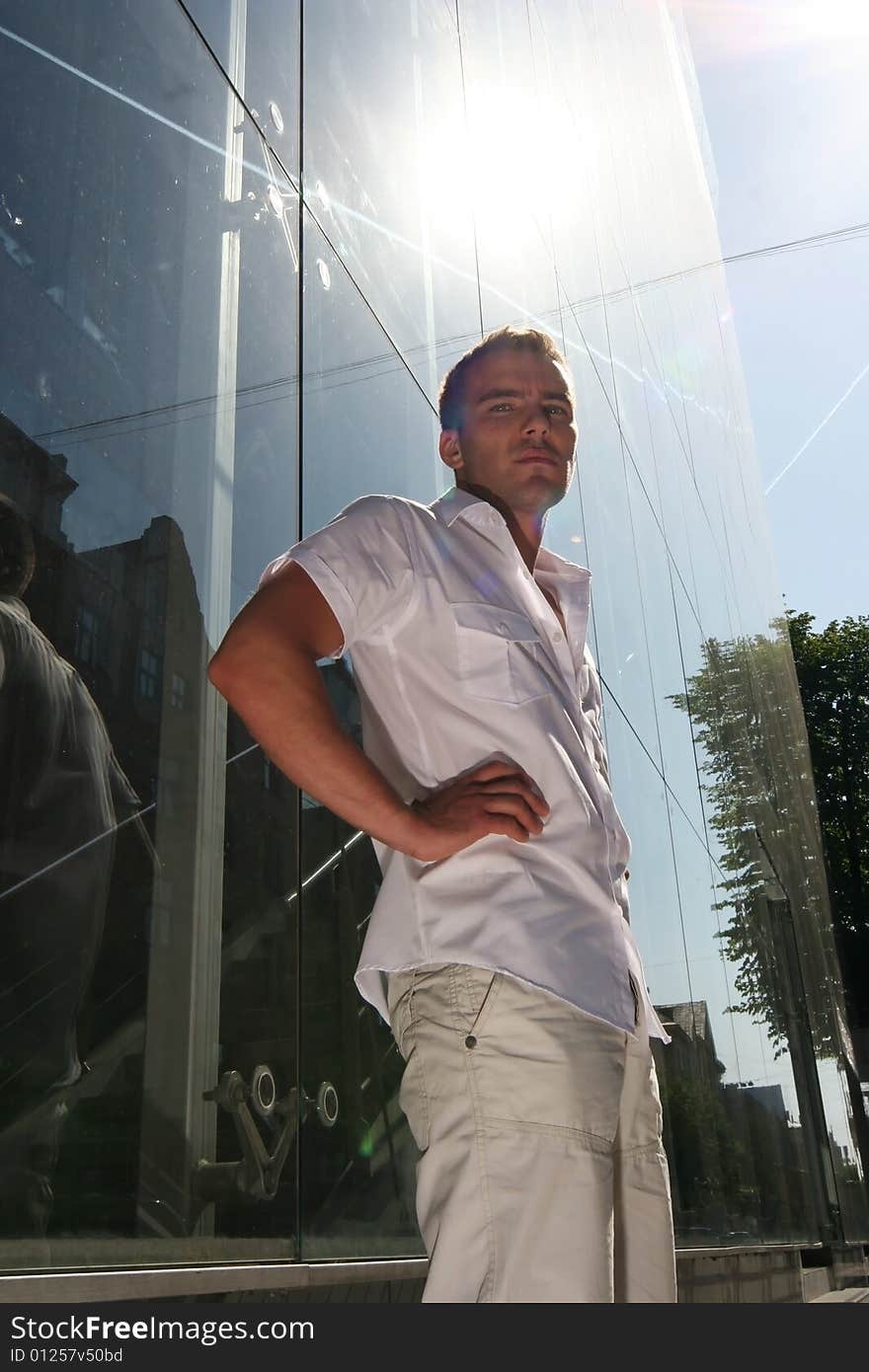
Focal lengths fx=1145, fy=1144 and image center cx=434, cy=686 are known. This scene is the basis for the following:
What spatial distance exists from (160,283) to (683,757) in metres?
6.84

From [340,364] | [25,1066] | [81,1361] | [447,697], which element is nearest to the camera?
[81,1361]

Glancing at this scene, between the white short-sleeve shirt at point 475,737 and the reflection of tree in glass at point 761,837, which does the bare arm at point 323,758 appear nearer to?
the white short-sleeve shirt at point 475,737

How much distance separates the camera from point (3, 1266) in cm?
131

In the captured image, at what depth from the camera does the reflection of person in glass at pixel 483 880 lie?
1.25 meters

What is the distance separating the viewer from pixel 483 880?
142 centimetres

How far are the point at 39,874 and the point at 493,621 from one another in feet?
2.25

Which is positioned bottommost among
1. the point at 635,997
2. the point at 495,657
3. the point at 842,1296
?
the point at 842,1296

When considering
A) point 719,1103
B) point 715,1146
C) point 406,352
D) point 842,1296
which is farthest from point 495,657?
point 842,1296

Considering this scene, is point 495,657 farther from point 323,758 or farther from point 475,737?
point 323,758

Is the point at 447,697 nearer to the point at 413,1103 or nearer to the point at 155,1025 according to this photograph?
the point at 413,1103

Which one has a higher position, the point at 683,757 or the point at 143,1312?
the point at 683,757

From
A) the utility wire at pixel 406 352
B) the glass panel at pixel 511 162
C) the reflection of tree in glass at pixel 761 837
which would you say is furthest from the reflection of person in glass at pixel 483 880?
the reflection of tree in glass at pixel 761 837

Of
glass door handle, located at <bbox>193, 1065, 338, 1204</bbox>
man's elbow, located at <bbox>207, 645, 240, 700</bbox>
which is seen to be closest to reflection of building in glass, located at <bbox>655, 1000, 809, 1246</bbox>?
glass door handle, located at <bbox>193, 1065, 338, 1204</bbox>

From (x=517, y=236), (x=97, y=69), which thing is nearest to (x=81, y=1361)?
(x=97, y=69)
